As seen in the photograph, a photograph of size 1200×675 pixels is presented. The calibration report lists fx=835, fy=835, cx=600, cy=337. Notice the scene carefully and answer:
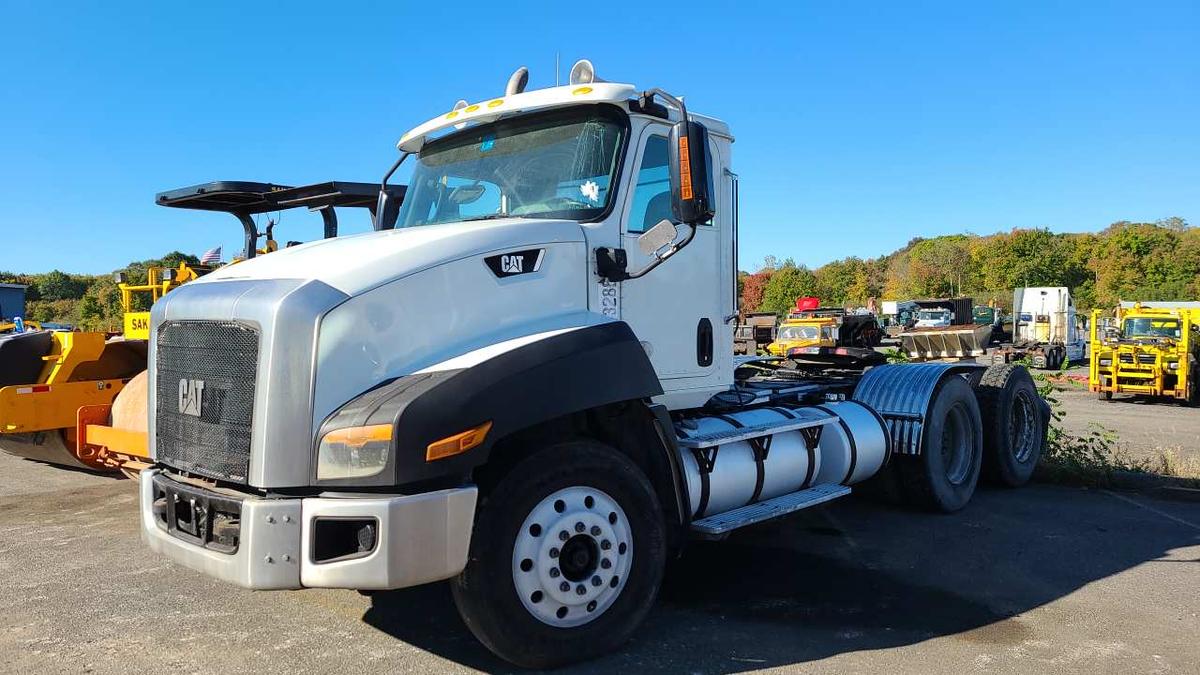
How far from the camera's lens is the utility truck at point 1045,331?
31719 mm

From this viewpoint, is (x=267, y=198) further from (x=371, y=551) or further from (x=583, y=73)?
(x=371, y=551)

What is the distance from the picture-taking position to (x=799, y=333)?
3020 cm

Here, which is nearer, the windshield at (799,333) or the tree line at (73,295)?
the windshield at (799,333)

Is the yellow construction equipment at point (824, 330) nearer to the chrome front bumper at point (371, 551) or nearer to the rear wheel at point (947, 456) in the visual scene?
the rear wheel at point (947, 456)

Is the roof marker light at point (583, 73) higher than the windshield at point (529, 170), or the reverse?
the roof marker light at point (583, 73)

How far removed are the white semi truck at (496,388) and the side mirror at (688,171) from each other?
0.04 feet

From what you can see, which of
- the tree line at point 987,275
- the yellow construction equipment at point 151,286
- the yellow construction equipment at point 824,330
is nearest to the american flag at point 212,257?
the yellow construction equipment at point 151,286

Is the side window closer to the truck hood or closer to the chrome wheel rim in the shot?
the truck hood

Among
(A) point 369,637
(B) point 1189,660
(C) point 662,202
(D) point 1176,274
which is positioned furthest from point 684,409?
(D) point 1176,274

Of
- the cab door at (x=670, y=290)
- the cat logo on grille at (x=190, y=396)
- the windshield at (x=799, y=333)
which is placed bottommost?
the windshield at (x=799, y=333)

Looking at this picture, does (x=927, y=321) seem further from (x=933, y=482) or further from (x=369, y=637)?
(x=369, y=637)

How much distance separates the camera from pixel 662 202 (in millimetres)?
4953

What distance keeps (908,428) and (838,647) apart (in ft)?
10.6

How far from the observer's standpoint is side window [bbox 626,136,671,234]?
479 cm
